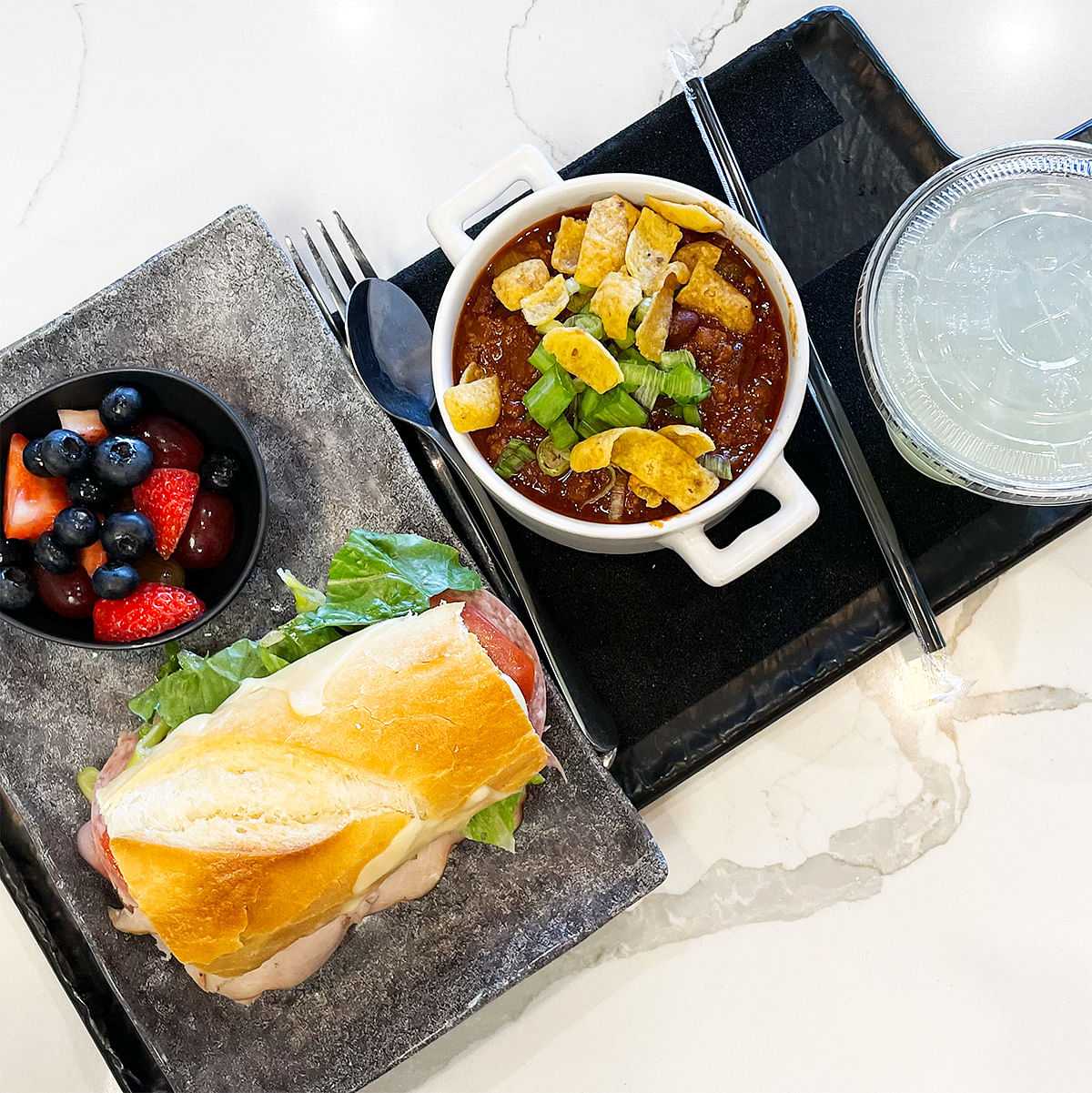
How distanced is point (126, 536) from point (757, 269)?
0.86 metres

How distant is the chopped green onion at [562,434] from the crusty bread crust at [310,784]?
0.26m

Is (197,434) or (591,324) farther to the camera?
(197,434)

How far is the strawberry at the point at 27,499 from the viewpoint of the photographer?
4.44 feet

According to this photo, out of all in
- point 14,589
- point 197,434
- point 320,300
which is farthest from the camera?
point 320,300

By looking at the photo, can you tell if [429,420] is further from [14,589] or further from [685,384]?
[14,589]

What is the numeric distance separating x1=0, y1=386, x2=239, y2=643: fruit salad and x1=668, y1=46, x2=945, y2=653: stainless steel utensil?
0.81 m

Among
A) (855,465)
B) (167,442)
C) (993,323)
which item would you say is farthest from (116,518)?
(993,323)

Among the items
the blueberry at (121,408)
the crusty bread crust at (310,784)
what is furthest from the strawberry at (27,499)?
the crusty bread crust at (310,784)

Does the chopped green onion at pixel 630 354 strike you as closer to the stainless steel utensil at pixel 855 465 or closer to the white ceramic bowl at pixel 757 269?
the white ceramic bowl at pixel 757 269

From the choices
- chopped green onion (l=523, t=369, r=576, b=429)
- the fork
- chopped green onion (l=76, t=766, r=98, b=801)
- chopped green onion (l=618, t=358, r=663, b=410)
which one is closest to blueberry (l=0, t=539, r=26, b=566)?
chopped green onion (l=76, t=766, r=98, b=801)

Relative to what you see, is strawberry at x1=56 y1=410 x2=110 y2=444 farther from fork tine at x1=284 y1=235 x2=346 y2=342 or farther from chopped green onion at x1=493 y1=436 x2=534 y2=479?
chopped green onion at x1=493 y1=436 x2=534 y2=479

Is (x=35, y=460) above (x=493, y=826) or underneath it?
above

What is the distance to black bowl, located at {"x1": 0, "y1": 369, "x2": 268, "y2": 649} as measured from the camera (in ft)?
4.37

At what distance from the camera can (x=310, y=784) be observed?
123 centimetres
